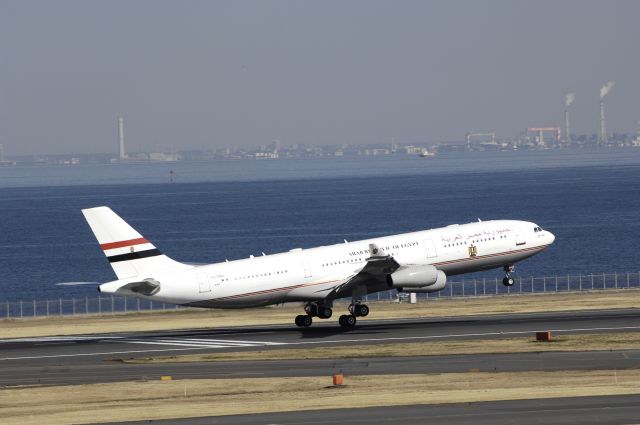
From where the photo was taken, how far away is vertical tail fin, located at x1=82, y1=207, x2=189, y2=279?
59.2m

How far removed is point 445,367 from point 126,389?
13.7 meters

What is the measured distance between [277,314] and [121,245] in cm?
1997

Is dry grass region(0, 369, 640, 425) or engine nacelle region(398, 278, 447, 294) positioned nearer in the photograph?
dry grass region(0, 369, 640, 425)

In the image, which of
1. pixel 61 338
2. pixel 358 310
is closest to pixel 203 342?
pixel 358 310

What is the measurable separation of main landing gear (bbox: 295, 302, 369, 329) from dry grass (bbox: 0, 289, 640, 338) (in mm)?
4768

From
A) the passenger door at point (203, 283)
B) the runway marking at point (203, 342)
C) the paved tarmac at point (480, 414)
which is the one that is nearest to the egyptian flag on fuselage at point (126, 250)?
the passenger door at point (203, 283)

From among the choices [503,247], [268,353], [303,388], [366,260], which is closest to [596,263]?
[503,247]

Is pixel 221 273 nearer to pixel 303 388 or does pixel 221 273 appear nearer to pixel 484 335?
pixel 484 335

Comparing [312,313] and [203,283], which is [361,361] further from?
[312,313]

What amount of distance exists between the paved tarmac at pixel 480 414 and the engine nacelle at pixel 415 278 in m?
23.8

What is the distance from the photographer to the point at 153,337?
6600cm

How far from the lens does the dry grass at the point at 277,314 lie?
237ft

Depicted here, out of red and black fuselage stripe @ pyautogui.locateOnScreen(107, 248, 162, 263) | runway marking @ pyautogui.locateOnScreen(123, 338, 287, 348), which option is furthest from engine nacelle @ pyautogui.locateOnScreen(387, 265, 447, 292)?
red and black fuselage stripe @ pyautogui.locateOnScreen(107, 248, 162, 263)

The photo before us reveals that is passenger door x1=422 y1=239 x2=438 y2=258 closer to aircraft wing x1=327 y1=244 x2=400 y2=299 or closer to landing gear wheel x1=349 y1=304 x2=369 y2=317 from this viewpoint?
aircraft wing x1=327 y1=244 x2=400 y2=299
